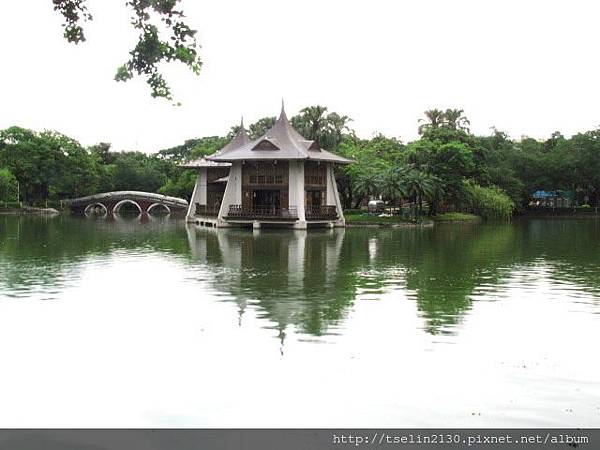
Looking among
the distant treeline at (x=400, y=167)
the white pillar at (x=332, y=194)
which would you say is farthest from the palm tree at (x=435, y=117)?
the white pillar at (x=332, y=194)

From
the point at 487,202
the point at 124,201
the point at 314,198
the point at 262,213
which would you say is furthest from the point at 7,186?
the point at 487,202

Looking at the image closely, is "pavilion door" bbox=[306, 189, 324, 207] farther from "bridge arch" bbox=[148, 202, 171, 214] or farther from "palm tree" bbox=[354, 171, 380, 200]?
"bridge arch" bbox=[148, 202, 171, 214]

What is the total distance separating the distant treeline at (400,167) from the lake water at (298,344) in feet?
106

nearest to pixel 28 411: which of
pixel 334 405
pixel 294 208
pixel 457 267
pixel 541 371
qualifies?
pixel 334 405

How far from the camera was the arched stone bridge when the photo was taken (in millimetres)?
80625

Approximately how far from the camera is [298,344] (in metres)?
11.8

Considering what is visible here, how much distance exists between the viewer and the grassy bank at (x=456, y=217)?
5781cm

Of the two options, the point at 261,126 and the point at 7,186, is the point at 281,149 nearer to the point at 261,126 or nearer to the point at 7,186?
the point at 261,126

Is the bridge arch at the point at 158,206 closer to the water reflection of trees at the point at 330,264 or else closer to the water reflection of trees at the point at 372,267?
the water reflection of trees at the point at 330,264

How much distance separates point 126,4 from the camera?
7.81 m

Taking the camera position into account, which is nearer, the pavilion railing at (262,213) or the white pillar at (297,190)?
the white pillar at (297,190)
